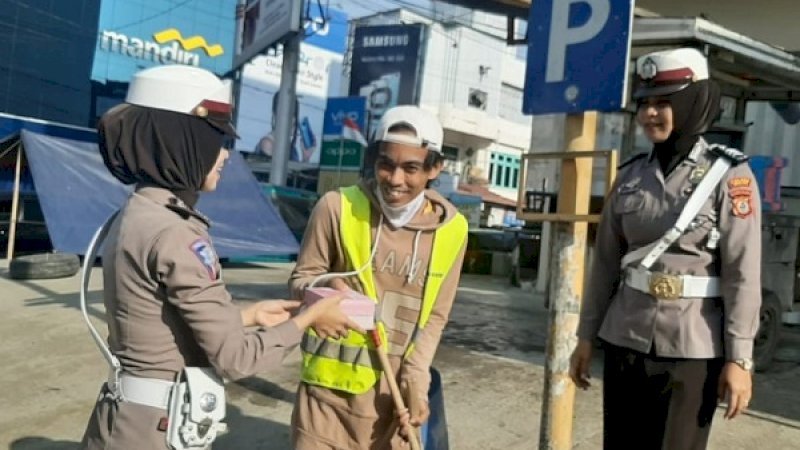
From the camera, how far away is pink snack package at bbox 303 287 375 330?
2139mm

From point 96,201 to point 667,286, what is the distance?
392 inches

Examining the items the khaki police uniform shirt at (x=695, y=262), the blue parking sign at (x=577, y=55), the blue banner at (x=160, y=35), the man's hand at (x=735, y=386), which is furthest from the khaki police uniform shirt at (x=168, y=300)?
the blue banner at (x=160, y=35)

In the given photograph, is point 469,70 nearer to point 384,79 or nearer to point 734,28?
point 384,79

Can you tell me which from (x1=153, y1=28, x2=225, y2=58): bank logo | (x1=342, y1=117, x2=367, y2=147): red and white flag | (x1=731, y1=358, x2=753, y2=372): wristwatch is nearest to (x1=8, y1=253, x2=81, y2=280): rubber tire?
(x1=731, y1=358, x2=753, y2=372): wristwatch

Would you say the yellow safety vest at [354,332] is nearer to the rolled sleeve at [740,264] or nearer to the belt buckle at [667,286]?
the belt buckle at [667,286]

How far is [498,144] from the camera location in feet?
133

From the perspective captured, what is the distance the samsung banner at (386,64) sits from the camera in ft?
101

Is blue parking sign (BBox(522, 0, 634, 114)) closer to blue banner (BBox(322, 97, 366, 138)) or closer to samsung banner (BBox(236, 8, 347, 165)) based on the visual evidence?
blue banner (BBox(322, 97, 366, 138))

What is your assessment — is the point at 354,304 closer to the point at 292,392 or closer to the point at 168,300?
the point at 168,300

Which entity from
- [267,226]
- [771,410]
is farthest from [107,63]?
[771,410]

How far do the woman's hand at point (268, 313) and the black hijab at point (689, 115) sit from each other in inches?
51.1

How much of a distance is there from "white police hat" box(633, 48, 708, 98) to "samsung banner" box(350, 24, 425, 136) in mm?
28398

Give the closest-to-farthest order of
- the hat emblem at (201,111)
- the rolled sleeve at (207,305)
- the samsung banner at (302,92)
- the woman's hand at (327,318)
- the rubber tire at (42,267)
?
the rolled sleeve at (207,305) → the hat emblem at (201,111) → the woman's hand at (327,318) → the rubber tire at (42,267) → the samsung banner at (302,92)

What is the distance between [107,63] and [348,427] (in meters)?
26.8
